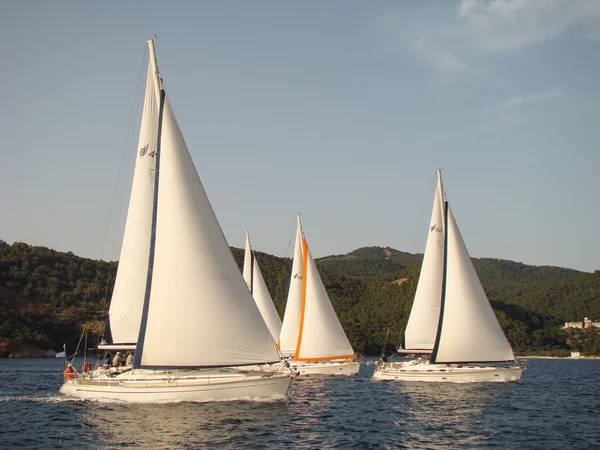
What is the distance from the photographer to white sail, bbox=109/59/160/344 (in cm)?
3228

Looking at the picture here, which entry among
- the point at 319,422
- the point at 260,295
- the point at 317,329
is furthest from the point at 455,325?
the point at 260,295

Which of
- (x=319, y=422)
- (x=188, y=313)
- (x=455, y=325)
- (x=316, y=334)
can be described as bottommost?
(x=319, y=422)

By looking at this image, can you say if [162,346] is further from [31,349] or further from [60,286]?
[60,286]

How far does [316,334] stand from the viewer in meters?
51.4

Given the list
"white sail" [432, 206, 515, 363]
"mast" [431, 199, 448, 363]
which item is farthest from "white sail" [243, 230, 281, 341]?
"white sail" [432, 206, 515, 363]

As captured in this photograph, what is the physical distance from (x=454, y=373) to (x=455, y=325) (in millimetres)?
3318

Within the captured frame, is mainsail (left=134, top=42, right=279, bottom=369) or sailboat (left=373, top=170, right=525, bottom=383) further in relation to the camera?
sailboat (left=373, top=170, right=525, bottom=383)

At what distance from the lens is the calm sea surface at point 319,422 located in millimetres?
23703

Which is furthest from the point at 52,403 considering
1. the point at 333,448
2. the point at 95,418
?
the point at 333,448

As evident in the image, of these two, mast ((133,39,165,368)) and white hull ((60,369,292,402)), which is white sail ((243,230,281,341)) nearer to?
white hull ((60,369,292,402))

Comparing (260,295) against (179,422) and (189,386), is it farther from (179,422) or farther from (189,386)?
(179,422)

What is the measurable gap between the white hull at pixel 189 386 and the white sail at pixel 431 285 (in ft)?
61.7

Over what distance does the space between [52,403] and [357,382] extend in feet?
77.9

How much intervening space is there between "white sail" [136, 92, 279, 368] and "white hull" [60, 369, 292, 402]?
1.07 metres
